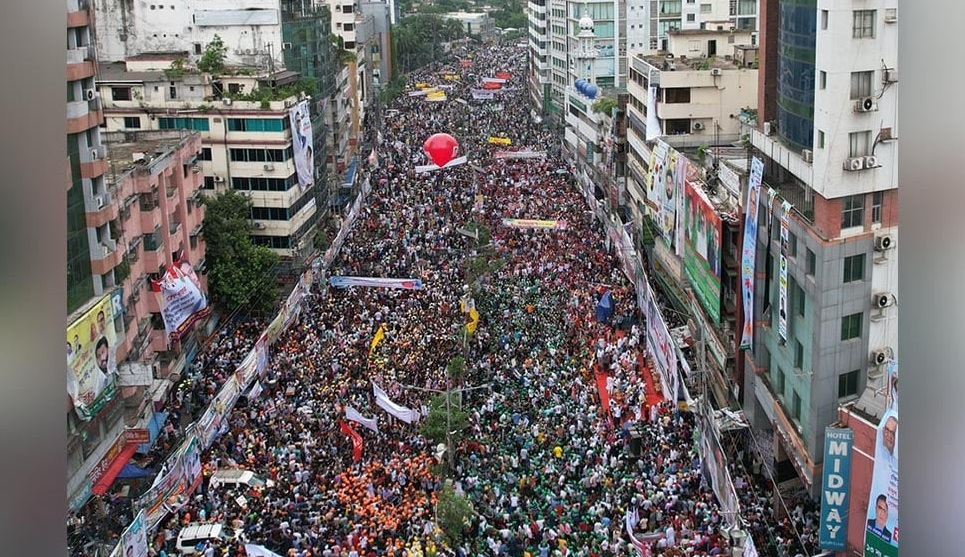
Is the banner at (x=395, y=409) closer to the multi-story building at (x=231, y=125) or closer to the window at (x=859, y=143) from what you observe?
the window at (x=859, y=143)

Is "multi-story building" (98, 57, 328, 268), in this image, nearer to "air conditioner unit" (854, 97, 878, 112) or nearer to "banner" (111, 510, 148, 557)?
"banner" (111, 510, 148, 557)

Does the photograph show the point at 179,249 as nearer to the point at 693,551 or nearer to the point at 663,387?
the point at 663,387

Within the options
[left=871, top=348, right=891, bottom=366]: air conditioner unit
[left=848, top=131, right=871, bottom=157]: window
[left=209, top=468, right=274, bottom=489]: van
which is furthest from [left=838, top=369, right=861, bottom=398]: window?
[left=209, top=468, right=274, bottom=489]: van

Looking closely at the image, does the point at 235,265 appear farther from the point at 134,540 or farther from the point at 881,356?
the point at 881,356

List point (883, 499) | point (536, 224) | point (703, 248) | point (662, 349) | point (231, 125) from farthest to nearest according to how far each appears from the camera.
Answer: point (536, 224) < point (231, 125) < point (662, 349) < point (703, 248) < point (883, 499)

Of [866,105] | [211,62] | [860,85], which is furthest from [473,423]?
[211,62]

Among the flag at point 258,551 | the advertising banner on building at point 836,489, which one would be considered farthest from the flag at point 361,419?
the advertising banner on building at point 836,489
